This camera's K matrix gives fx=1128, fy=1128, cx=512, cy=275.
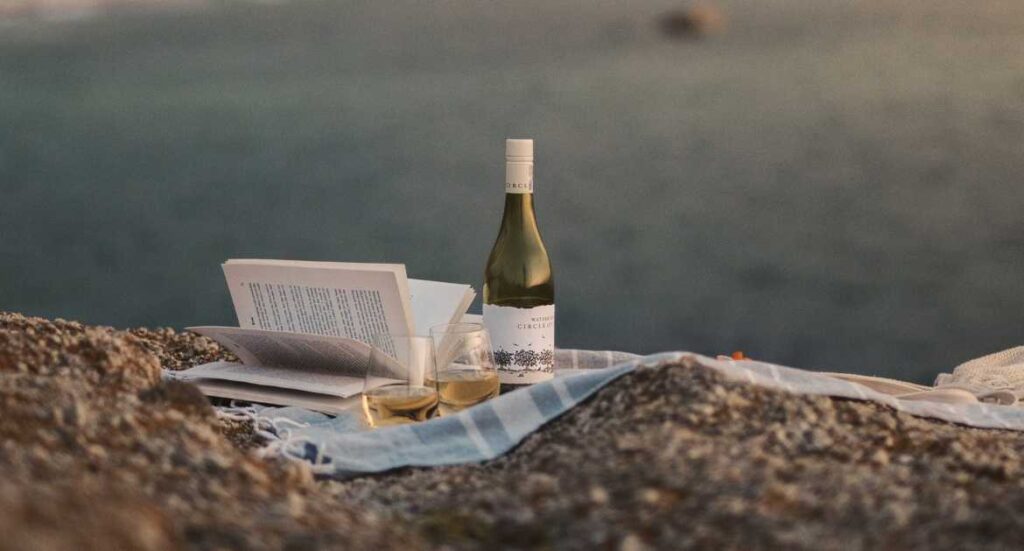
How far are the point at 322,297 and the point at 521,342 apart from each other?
17.4 inches

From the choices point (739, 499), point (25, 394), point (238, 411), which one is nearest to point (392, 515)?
point (739, 499)

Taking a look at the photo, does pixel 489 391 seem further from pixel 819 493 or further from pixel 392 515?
pixel 819 493

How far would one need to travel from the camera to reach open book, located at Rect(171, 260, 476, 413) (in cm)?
202

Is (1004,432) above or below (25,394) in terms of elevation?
below

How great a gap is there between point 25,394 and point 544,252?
41.2 inches

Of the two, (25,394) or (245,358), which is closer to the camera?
(25,394)

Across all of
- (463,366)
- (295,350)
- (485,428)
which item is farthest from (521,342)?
(295,350)

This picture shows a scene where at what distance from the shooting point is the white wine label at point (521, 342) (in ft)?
6.40

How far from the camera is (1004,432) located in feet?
6.14

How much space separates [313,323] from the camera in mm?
2211

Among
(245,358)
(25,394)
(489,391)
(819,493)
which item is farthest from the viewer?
(245,358)

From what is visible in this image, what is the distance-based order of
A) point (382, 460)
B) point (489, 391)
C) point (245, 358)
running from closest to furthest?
point (382, 460)
point (489, 391)
point (245, 358)

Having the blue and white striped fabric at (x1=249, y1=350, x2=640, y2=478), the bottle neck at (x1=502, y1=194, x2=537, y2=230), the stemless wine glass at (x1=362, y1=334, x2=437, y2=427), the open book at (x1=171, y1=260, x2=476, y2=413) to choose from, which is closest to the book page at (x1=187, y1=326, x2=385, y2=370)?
the open book at (x1=171, y1=260, x2=476, y2=413)

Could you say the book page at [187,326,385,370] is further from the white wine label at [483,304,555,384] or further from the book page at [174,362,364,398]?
the white wine label at [483,304,555,384]
